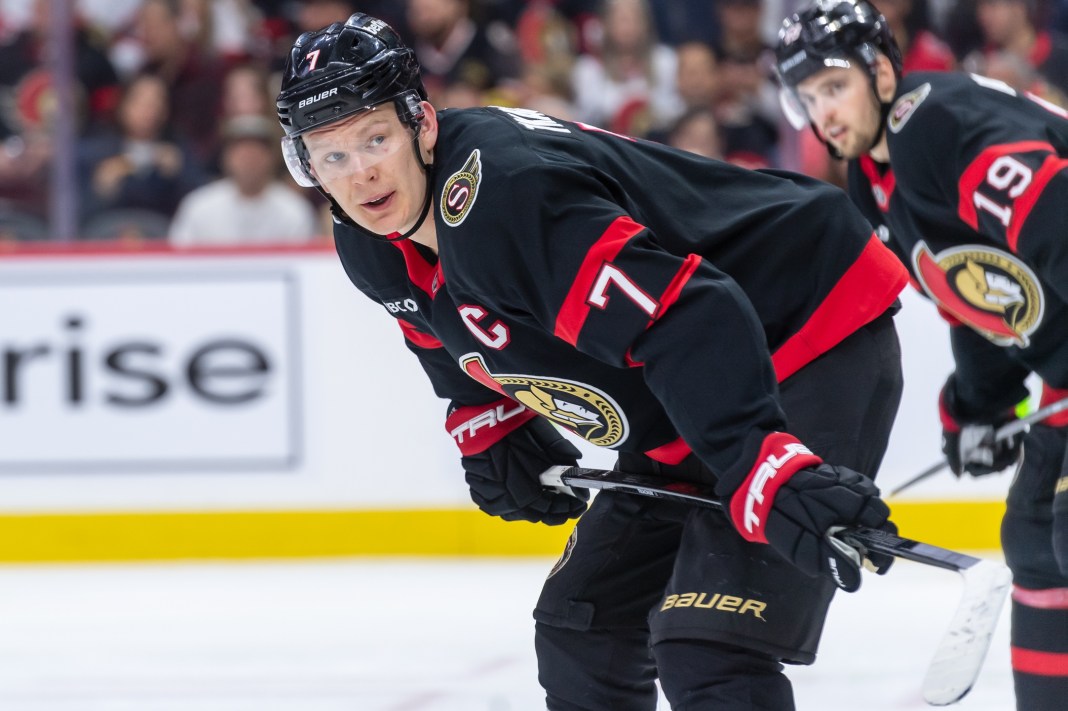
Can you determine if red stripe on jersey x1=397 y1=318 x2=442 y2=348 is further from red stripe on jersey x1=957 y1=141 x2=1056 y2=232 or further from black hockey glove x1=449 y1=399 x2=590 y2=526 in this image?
red stripe on jersey x1=957 y1=141 x2=1056 y2=232

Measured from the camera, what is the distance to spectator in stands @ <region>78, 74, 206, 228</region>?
16.9 ft

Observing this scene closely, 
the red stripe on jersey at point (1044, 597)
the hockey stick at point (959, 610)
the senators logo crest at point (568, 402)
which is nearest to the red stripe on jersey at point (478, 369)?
the senators logo crest at point (568, 402)

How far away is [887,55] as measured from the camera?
248 centimetres

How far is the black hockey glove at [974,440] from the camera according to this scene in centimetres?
268

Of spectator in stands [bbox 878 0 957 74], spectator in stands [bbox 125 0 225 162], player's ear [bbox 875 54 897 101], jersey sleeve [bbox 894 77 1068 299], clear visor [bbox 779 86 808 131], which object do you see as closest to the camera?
jersey sleeve [bbox 894 77 1068 299]

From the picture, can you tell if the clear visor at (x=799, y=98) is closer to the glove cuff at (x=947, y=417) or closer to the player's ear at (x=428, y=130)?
the glove cuff at (x=947, y=417)

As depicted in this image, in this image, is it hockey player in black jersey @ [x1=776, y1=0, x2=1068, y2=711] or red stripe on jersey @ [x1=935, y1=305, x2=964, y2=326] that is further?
red stripe on jersey @ [x1=935, y1=305, x2=964, y2=326]

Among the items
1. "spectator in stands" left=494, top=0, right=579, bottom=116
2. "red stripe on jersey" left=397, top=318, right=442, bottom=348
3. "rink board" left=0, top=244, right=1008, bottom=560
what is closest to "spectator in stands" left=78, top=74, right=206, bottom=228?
"rink board" left=0, top=244, right=1008, bottom=560

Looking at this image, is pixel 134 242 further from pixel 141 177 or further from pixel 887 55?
pixel 887 55

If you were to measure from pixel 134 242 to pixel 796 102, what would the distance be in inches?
117

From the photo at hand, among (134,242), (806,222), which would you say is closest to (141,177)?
(134,242)

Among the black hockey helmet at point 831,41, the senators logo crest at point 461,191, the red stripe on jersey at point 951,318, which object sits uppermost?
the black hockey helmet at point 831,41

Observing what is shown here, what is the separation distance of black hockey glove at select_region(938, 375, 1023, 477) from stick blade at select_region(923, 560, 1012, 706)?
107cm

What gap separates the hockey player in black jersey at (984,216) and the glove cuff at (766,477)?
2.28 feet
